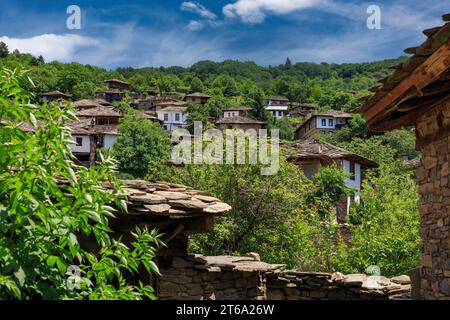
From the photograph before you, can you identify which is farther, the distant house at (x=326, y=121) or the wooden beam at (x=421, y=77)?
the distant house at (x=326, y=121)

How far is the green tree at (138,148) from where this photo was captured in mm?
42719

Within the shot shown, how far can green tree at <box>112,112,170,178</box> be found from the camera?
42.7 metres

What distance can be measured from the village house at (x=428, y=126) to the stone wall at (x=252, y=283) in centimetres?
296

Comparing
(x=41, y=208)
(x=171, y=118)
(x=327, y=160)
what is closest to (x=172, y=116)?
(x=171, y=118)

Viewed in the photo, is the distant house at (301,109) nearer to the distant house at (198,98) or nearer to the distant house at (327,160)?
the distant house at (198,98)

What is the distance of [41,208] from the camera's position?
3.01m

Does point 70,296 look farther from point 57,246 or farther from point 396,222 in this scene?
point 396,222

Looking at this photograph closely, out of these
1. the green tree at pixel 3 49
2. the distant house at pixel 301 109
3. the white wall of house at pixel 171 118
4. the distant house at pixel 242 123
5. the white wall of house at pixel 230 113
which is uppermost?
the green tree at pixel 3 49

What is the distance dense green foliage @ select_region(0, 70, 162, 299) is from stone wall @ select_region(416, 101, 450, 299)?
3704 mm

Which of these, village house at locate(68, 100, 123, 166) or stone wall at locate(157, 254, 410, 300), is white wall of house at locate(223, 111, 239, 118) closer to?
village house at locate(68, 100, 123, 166)

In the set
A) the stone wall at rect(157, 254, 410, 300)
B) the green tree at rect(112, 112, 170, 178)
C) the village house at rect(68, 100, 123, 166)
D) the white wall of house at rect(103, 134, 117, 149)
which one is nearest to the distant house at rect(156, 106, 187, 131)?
the village house at rect(68, 100, 123, 166)

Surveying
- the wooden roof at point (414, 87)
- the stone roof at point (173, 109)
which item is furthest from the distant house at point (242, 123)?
the wooden roof at point (414, 87)

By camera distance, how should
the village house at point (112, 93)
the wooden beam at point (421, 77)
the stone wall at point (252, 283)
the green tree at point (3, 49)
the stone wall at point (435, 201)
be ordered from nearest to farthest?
the wooden beam at point (421, 77) < the stone wall at point (435, 201) < the stone wall at point (252, 283) < the village house at point (112, 93) < the green tree at point (3, 49)

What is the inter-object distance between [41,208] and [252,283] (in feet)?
23.3
